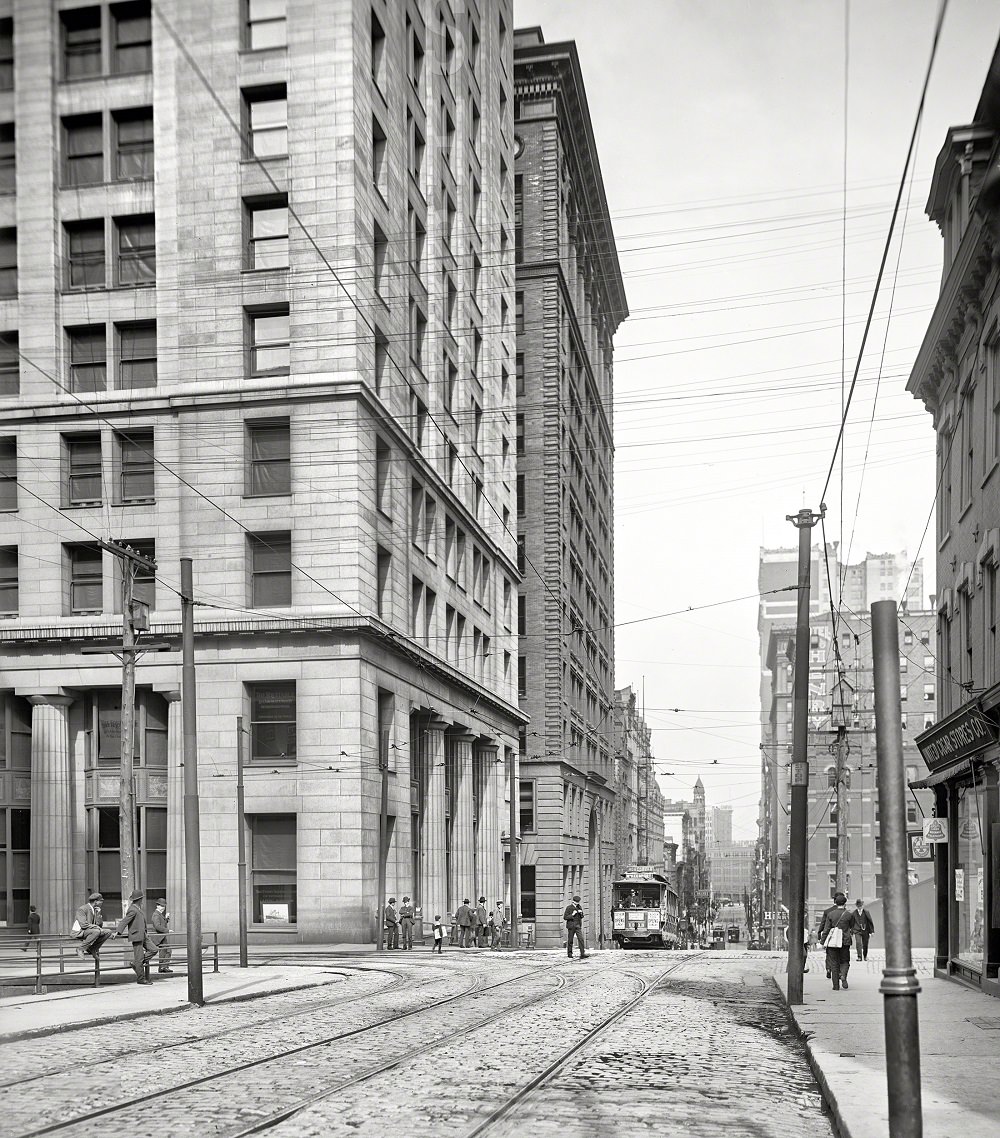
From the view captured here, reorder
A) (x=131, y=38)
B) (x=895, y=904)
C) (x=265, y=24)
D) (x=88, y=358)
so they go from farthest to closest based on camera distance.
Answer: (x=88, y=358) → (x=265, y=24) → (x=131, y=38) → (x=895, y=904)

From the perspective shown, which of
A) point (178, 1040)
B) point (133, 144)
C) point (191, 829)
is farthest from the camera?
point (133, 144)

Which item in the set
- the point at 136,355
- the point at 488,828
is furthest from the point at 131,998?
the point at 488,828

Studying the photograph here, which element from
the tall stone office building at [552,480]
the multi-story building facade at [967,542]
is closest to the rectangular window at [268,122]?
the multi-story building facade at [967,542]

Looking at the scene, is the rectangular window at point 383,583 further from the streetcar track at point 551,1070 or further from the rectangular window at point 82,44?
the streetcar track at point 551,1070

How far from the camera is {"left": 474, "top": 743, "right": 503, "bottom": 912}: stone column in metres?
61.0

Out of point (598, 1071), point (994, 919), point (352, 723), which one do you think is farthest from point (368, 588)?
point (598, 1071)

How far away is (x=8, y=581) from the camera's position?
140ft

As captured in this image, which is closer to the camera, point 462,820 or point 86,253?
point 86,253

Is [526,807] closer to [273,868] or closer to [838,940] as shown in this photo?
[273,868]

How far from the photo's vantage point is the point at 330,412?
42.1 m

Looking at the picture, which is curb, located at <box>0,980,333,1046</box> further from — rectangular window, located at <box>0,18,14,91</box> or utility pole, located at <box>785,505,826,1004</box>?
rectangular window, located at <box>0,18,14,91</box>

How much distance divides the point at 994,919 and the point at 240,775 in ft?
64.4

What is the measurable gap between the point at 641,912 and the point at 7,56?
46.2 m

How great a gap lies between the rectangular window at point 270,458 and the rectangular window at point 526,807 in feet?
114
